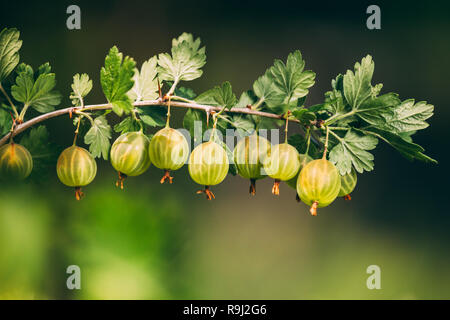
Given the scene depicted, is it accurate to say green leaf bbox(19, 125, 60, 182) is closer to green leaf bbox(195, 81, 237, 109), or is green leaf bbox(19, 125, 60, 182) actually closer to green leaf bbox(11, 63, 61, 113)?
green leaf bbox(11, 63, 61, 113)

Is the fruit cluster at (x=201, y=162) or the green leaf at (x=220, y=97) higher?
the green leaf at (x=220, y=97)

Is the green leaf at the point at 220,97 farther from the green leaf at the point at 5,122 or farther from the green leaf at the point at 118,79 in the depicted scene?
the green leaf at the point at 5,122

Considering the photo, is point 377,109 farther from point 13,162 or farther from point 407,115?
point 13,162

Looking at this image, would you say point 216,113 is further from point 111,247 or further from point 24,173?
point 111,247

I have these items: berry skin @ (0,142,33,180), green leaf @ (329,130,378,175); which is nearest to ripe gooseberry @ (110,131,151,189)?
berry skin @ (0,142,33,180)

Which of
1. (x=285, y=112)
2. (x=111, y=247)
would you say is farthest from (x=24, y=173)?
(x=111, y=247)

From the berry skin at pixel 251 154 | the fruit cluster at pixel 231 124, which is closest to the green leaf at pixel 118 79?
the fruit cluster at pixel 231 124

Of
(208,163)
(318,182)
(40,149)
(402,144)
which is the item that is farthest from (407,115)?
(40,149)
